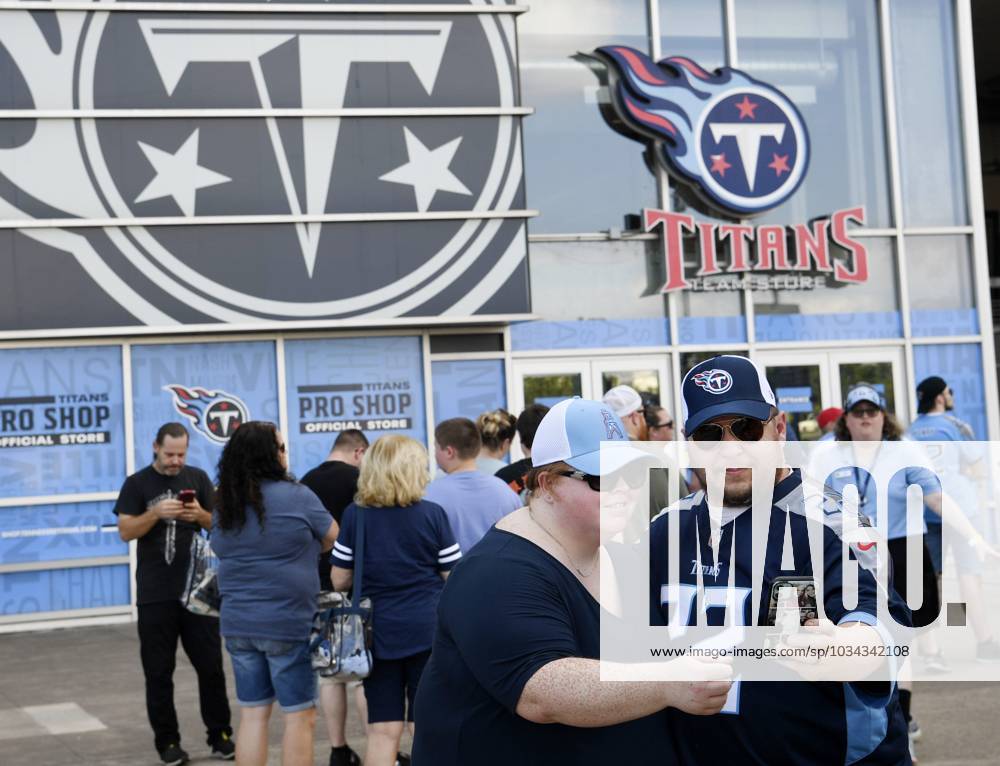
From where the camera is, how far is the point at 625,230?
15602mm

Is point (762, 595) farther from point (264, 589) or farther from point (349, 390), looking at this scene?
point (349, 390)

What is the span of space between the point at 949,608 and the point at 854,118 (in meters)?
11.4

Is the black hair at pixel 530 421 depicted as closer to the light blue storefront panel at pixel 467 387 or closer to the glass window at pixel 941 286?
the light blue storefront panel at pixel 467 387

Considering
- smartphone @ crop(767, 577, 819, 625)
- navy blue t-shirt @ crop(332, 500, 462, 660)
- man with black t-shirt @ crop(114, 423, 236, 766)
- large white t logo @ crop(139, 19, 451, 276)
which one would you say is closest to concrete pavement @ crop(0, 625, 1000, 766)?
man with black t-shirt @ crop(114, 423, 236, 766)

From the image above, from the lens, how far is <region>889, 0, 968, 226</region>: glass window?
16594mm

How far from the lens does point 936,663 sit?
866 centimetres

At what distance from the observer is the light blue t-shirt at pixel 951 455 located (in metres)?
5.69

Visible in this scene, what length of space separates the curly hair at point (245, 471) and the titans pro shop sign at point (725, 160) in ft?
32.2

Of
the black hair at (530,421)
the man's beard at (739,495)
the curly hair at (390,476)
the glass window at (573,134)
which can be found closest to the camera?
the man's beard at (739,495)

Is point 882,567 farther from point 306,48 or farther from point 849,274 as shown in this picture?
point 849,274

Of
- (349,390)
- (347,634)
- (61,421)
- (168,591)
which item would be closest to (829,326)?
(349,390)

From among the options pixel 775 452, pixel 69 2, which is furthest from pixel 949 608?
pixel 69 2

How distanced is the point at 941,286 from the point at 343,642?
12524 mm

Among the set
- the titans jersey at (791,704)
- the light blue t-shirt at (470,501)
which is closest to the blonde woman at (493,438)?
the light blue t-shirt at (470,501)
